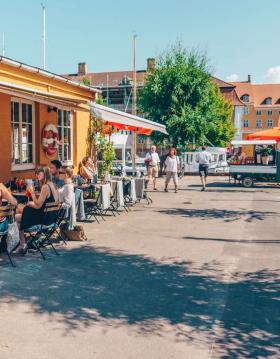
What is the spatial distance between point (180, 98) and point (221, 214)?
18.3m

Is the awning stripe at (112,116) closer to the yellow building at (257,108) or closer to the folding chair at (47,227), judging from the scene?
the folding chair at (47,227)

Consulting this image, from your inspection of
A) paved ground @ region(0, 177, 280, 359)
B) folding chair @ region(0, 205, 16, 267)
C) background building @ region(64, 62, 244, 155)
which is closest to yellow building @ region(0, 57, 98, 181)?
folding chair @ region(0, 205, 16, 267)

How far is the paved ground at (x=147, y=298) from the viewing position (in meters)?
4.31

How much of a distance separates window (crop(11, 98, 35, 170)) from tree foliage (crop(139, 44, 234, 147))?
Answer: 17295 millimetres

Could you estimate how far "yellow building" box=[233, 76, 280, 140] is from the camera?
99062mm

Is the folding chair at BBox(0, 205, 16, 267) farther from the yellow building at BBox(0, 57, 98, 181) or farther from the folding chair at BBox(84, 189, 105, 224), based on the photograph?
the folding chair at BBox(84, 189, 105, 224)

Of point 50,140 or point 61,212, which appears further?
point 50,140

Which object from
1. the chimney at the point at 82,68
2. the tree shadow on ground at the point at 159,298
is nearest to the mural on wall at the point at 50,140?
the tree shadow on ground at the point at 159,298

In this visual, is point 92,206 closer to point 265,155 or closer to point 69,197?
point 69,197

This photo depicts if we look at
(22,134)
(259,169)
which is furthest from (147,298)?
(259,169)

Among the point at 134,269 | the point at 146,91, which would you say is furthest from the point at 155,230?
the point at 146,91

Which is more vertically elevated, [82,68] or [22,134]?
[82,68]

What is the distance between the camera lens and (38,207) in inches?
292

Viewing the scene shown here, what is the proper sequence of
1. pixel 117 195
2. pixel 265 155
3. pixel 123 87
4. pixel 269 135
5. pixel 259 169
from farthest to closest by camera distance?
pixel 123 87 < pixel 265 155 < pixel 259 169 < pixel 269 135 < pixel 117 195
